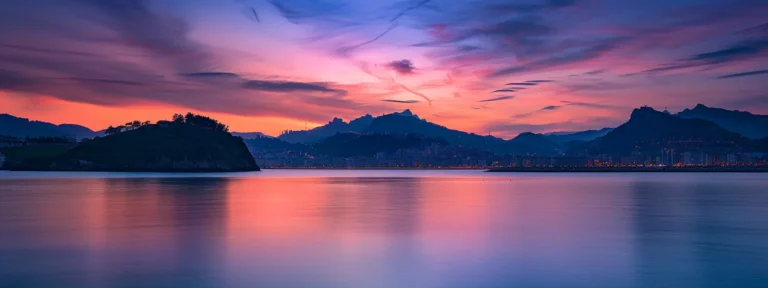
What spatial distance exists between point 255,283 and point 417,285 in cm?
476

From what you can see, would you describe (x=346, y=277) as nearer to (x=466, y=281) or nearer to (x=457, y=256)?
(x=466, y=281)

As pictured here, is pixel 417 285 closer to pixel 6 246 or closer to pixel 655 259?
pixel 655 259

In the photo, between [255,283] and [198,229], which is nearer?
[255,283]

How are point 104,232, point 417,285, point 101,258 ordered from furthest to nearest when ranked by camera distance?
1. point 104,232
2. point 101,258
3. point 417,285

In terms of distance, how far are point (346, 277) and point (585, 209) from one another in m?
34.9

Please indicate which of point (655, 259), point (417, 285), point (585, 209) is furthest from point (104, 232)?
point (585, 209)

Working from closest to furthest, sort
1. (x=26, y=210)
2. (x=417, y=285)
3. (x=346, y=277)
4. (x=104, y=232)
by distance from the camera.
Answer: (x=417, y=285) → (x=346, y=277) → (x=104, y=232) → (x=26, y=210)

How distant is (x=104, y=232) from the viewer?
3200 cm

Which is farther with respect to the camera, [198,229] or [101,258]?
[198,229]

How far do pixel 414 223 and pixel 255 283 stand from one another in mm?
20180

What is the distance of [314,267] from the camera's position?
2131 cm

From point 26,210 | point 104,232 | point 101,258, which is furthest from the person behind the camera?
point 26,210

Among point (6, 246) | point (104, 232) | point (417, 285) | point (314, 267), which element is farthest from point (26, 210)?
point (417, 285)

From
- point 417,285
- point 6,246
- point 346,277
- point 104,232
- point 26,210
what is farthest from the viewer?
point 26,210
